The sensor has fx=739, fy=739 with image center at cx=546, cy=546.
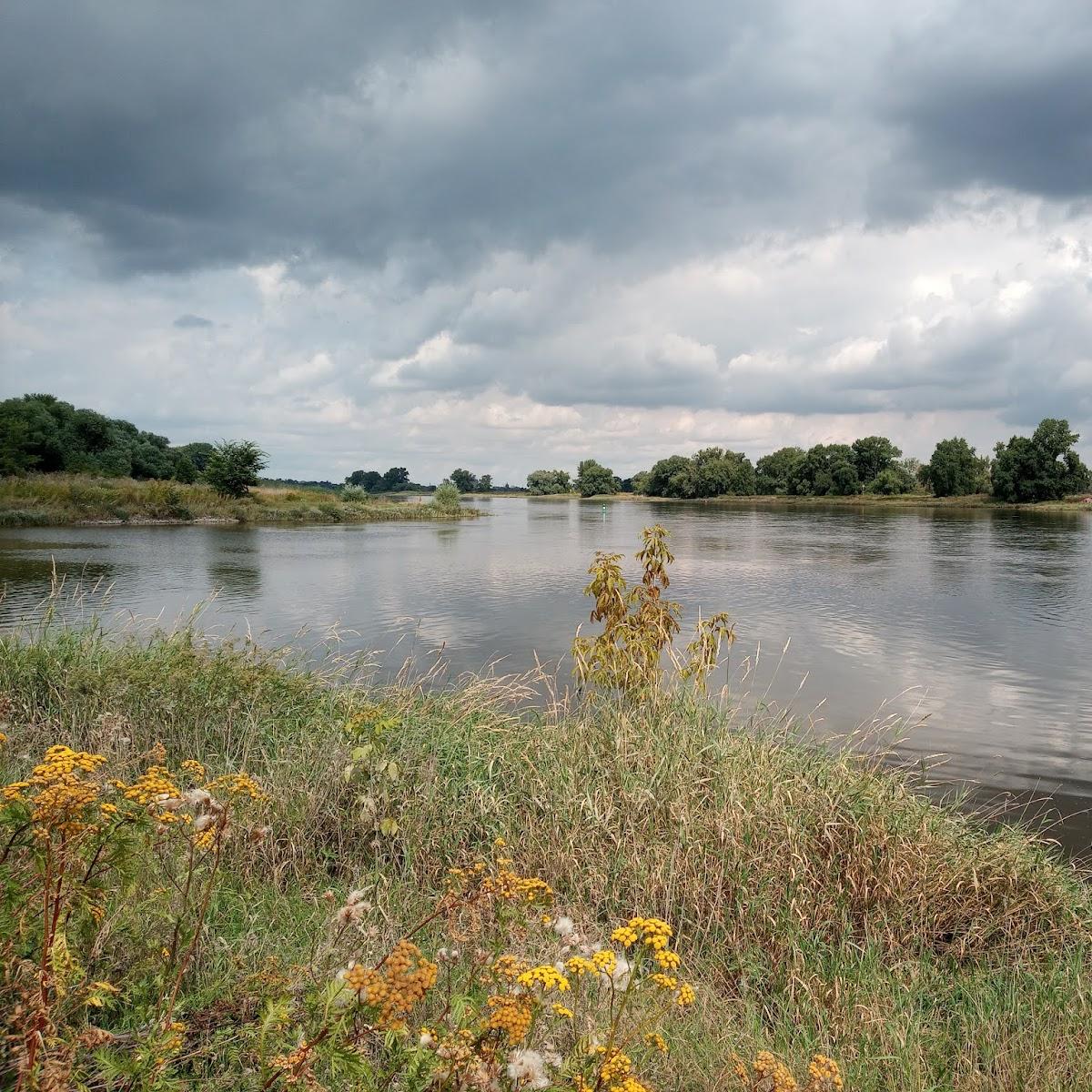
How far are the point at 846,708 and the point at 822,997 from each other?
9.00 meters

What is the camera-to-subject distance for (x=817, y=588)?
91.7ft

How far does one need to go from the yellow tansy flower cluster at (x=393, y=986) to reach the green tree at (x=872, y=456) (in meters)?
153

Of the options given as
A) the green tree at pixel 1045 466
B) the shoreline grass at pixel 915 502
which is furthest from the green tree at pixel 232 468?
the green tree at pixel 1045 466

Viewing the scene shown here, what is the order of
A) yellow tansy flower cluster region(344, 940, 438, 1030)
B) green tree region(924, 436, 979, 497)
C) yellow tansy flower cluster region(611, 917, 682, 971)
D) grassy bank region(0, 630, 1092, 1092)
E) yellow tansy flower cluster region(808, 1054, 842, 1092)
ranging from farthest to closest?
green tree region(924, 436, 979, 497) < grassy bank region(0, 630, 1092, 1092) < yellow tansy flower cluster region(808, 1054, 842, 1092) < yellow tansy flower cluster region(611, 917, 682, 971) < yellow tansy flower cluster region(344, 940, 438, 1030)

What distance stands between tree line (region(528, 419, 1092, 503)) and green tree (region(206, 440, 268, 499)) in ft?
324

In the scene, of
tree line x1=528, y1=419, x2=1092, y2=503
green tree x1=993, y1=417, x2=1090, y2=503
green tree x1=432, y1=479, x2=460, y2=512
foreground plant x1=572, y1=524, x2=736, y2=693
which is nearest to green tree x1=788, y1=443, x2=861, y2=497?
tree line x1=528, y1=419, x2=1092, y2=503

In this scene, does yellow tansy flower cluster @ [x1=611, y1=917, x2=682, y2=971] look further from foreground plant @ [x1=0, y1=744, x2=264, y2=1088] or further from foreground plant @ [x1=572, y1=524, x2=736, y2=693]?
foreground plant @ [x1=572, y1=524, x2=736, y2=693]

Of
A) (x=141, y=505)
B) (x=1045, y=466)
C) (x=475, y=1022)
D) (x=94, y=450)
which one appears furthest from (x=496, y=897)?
(x=1045, y=466)

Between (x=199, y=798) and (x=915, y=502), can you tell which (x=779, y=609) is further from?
(x=915, y=502)

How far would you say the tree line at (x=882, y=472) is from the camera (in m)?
101

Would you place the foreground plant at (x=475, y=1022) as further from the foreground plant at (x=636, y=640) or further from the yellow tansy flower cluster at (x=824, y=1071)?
the foreground plant at (x=636, y=640)

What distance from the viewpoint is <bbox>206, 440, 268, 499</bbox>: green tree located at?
2611 inches

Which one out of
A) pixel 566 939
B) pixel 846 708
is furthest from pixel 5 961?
pixel 846 708

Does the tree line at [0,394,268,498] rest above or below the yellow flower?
above
